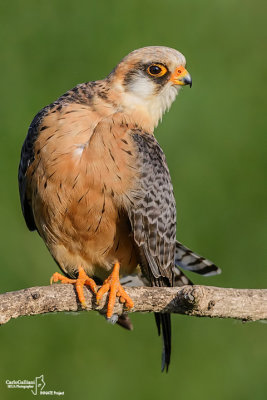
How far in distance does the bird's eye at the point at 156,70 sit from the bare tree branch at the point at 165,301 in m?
1.40

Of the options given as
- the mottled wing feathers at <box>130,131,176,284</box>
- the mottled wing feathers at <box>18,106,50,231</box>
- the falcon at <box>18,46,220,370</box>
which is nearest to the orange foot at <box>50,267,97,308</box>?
the falcon at <box>18,46,220,370</box>

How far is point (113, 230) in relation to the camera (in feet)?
14.4

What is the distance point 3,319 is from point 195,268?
1708 millimetres

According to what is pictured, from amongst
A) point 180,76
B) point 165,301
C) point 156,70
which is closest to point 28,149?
point 156,70

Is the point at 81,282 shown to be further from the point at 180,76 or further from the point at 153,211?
the point at 180,76

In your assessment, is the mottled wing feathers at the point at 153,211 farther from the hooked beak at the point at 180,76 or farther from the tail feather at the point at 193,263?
the hooked beak at the point at 180,76

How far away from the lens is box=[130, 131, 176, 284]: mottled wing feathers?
4355mm

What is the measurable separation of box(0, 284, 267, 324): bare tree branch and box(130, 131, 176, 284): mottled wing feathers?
438 millimetres

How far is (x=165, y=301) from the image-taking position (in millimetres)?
3930

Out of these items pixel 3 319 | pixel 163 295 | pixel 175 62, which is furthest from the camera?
pixel 175 62

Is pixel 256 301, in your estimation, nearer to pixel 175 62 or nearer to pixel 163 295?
pixel 163 295

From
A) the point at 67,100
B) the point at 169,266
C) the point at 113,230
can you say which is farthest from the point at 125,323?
the point at 67,100

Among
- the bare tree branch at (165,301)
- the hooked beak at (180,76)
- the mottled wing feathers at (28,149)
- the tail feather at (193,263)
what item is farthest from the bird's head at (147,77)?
the bare tree branch at (165,301)

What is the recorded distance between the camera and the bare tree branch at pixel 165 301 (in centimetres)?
371
